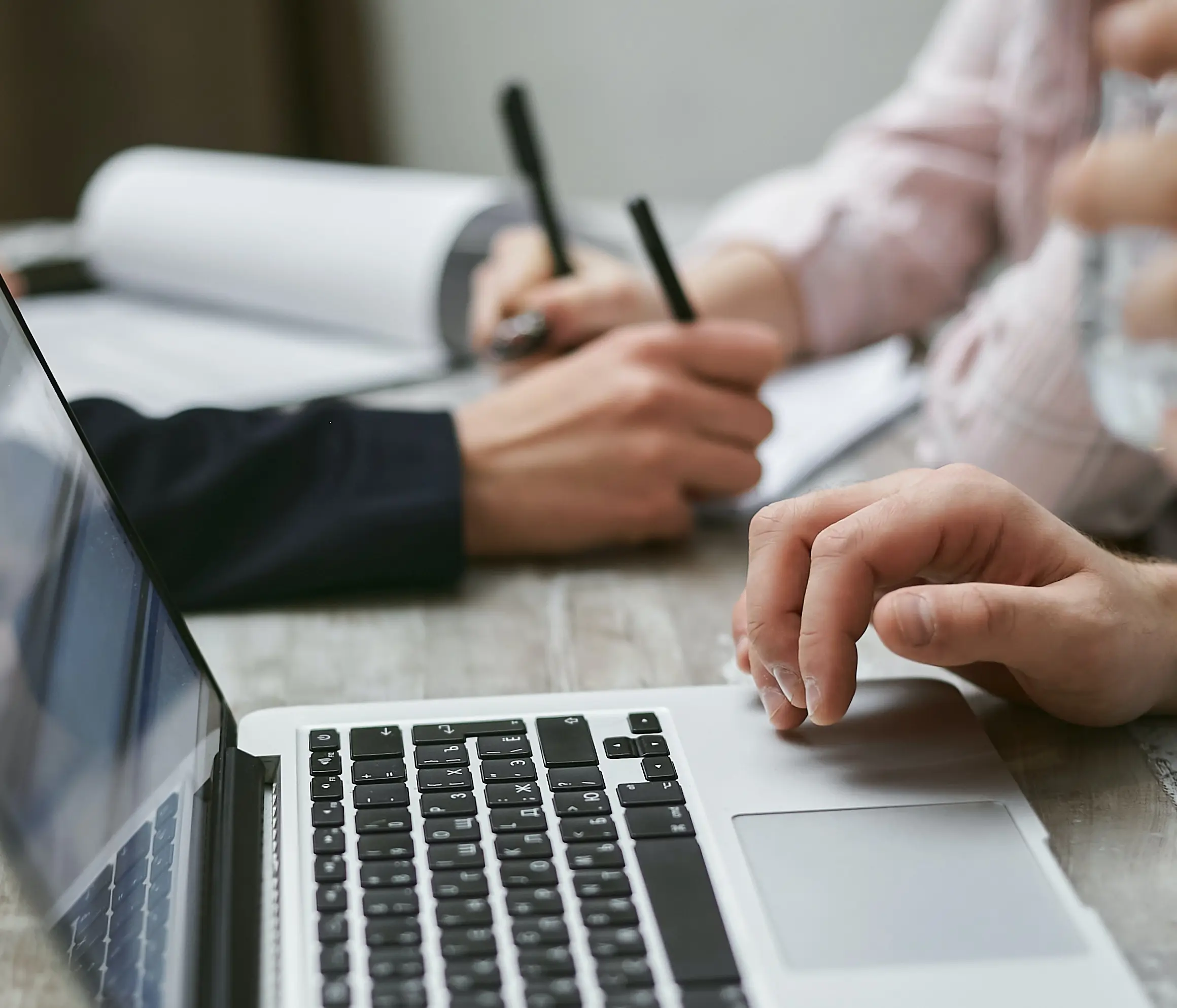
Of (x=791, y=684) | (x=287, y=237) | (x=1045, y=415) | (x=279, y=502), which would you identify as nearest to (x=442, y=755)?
(x=791, y=684)

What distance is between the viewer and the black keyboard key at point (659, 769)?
389 mm

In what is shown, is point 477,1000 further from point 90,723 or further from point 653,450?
point 653,450

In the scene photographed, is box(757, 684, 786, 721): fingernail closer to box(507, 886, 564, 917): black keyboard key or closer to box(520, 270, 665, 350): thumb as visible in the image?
box(507, 886, 564, 917): black keyboard key

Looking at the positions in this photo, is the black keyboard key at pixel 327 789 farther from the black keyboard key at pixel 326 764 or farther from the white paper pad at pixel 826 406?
the white paper pad at pixel 826 406

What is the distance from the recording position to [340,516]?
56cm

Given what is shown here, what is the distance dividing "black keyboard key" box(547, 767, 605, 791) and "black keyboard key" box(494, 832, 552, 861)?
0.9 inches

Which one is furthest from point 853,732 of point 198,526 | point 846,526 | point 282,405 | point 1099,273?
point 282,405

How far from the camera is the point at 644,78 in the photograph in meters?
1.57

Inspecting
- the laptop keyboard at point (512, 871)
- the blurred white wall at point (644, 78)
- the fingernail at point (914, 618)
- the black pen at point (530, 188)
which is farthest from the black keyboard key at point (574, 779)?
the blurred white wall at point (644, 78)

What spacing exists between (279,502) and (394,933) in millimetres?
296

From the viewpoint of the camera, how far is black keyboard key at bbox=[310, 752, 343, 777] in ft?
1.29

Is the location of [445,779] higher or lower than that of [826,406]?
higher

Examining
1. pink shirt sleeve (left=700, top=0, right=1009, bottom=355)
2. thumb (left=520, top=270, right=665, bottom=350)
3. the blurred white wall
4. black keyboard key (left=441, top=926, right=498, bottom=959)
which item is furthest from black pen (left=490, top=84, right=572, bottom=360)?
the blurred white wall

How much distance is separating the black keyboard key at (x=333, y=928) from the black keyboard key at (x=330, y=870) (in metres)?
0.01
